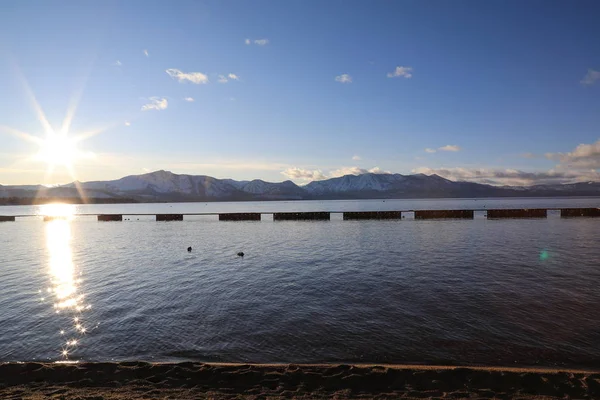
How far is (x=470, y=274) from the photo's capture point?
21.8m

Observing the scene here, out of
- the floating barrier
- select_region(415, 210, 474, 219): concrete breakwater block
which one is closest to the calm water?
select_region(415, 210, 474, 219): concrete breakwater block

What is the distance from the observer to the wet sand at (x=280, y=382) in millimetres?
8148

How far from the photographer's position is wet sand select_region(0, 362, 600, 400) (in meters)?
8.15

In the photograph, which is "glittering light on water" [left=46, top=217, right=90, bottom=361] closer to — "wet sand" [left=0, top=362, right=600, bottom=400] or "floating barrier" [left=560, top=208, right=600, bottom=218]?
"wet sand" [left=0, top=362, right=600, bottom=400]

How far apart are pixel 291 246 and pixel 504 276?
880 inches

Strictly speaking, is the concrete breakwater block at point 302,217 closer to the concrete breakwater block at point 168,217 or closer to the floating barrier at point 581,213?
the concrete breakwater block at point 168,217

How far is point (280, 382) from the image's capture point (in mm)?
8828

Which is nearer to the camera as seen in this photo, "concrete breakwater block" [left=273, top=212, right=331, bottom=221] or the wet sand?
the wet sand

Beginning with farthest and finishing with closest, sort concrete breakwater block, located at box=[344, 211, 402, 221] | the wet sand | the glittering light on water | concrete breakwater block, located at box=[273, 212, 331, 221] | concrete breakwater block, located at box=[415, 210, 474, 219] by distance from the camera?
1. concrete breakwater block, located at box=[273, 212, 331, 221]
2. concrete breakwater block, located at box=[344, 211, 402, 221]
3. concrete breakwater block, located at box=[415, 210, 474, 219]
4. the glittering light on water
5. the wet sand

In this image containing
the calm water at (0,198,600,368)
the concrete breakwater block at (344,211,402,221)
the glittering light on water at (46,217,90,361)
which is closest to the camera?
the calm water at (0,198,600,368)

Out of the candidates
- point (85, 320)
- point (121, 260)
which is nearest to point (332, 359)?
point (85, 320)

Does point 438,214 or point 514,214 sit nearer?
point 514,214

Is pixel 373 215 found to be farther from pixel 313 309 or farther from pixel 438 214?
pixel 313 309

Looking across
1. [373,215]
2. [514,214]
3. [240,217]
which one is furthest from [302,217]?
[514,214]
